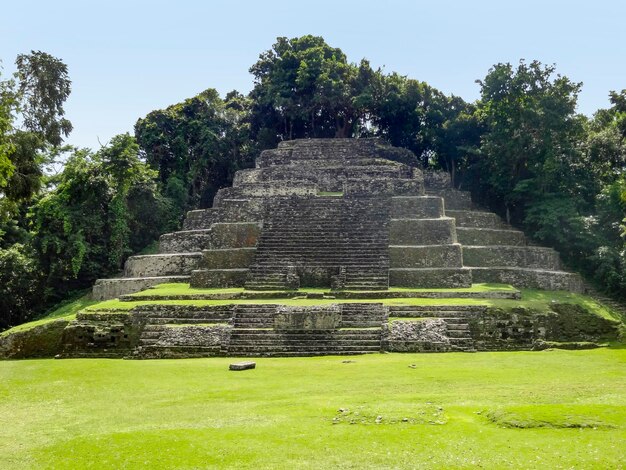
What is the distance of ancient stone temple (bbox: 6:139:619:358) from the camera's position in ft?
51.5

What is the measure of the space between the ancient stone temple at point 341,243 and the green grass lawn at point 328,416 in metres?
7.95

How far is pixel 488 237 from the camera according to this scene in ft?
80.4

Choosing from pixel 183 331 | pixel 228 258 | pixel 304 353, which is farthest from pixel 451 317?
pixel 228 258

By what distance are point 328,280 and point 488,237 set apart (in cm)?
722

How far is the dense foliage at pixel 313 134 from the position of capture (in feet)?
82.8

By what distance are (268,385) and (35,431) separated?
3.86 m

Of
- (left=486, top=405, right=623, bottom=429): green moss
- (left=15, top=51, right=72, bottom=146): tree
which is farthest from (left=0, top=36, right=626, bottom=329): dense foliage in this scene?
(left=486, top=405, right=623, bottom=429): green moss

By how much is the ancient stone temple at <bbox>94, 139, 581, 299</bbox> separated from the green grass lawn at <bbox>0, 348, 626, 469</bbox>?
313 inches

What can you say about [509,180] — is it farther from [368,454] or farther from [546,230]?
[368,454]

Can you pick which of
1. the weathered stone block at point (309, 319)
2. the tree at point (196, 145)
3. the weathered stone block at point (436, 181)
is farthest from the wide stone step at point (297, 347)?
the tree at point (196, 145)

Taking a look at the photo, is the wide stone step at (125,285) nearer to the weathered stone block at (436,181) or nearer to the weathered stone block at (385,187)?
the weathered stone block at (385,187)

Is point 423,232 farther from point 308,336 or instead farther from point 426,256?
point 308,336

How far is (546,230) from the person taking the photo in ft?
81.9

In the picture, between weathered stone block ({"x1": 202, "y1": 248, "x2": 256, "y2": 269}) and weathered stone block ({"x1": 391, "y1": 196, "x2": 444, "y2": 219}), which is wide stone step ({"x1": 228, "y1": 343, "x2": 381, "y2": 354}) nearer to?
weathered stone block ({"x1": 202, "y1": 248, "x2": 256, "y2": 269})
